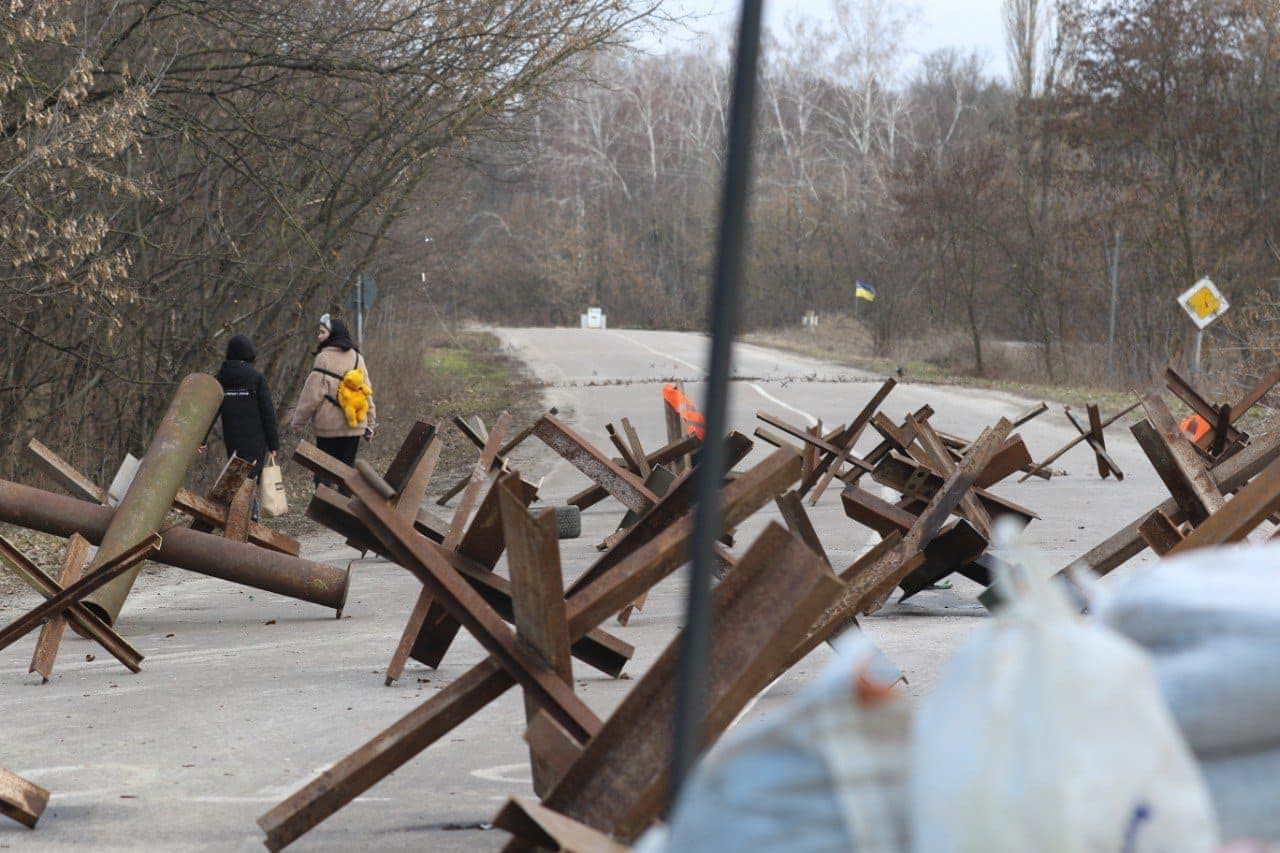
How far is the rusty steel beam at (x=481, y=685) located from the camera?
3.70m

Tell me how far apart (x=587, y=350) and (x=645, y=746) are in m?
48.0

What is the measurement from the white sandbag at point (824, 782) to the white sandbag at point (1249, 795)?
18.6 inches

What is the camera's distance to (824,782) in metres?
1.96

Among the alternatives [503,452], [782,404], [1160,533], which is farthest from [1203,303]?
[1160,533]

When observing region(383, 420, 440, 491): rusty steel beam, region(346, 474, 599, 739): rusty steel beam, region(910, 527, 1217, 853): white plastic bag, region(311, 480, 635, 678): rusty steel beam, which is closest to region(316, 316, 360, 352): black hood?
region(383, 420, 440, 491): rusty steel beam

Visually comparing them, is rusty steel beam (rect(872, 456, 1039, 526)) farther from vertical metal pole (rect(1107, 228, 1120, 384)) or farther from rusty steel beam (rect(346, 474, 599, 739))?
vertical metal pole (rect(1107, 228, 1120, 384))

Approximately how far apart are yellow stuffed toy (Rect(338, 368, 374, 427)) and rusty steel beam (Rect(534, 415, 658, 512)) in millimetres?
6602

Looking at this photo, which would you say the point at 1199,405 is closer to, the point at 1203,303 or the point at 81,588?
the point at 81,588

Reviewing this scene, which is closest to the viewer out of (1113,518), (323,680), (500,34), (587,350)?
(323,680)

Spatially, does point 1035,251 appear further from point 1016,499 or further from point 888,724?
point 888,724

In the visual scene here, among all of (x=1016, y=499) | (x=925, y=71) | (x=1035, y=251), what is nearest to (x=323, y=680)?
(x=1016, y=499)

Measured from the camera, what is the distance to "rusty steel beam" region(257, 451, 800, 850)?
3701 millimetres

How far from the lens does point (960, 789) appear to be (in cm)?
174

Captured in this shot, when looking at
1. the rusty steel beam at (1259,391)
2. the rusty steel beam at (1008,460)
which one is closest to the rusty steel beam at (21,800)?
the rusty steel beam at (1008,460)
